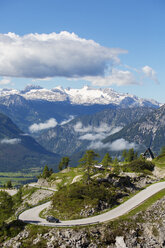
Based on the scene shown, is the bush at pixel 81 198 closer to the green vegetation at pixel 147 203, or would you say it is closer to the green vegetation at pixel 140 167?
the green vegetation at pixel 147 203

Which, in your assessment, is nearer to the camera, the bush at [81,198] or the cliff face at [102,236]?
the cliff face at [102,236]

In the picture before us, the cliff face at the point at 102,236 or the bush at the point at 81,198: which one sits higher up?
the bush at the point at 81,198

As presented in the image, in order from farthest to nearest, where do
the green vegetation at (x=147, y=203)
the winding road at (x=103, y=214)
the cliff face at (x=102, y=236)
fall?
the green vegetation at (x=147, y=203)
the winding road at (x=103, y=214)
the cliff face at (x=102, y=236)

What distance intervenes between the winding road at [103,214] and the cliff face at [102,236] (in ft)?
13.8

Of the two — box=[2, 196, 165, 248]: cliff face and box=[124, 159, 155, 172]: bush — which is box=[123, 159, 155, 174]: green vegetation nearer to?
box=[124, 159, 155, 172]: bush

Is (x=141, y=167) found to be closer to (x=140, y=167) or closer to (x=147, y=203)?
(x=140, y=167)

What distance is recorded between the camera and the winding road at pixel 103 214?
67750 millimetres

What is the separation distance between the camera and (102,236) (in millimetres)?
60125

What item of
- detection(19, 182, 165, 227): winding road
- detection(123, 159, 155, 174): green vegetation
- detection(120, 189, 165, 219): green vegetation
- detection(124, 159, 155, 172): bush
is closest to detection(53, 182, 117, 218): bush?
detection(19, 182, 165, 227): winding road

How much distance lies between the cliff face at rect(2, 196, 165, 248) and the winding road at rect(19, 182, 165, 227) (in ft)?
13.8

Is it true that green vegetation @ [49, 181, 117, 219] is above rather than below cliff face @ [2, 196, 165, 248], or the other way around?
above

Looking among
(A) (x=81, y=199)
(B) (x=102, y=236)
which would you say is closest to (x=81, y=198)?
(A) (x=81, y=199)

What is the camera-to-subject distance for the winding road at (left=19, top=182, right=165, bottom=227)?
222ft

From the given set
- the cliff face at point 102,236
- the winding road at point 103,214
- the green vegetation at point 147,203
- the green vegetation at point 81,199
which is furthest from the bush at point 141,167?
the cliff face at point 102,236
